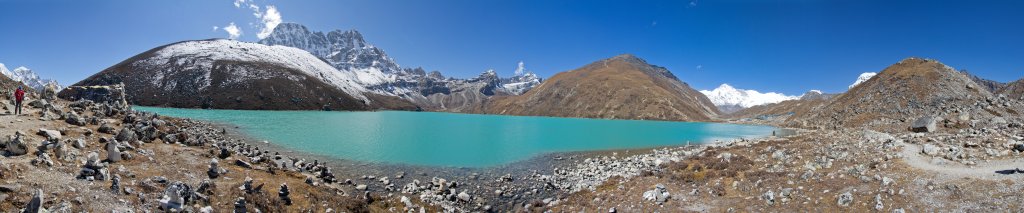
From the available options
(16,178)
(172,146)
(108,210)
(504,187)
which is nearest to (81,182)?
(16,178)

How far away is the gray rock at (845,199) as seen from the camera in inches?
685

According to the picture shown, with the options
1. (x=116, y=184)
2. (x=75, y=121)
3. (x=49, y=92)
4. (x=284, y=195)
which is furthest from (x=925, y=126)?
(x=49, y=92)

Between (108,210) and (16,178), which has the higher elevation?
(16,178)

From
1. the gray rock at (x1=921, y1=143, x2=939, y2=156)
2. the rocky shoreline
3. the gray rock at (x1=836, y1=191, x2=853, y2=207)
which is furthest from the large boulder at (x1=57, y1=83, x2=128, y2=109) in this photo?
the gray rock at (x1=921, y1=143, x2=939, y2=156)

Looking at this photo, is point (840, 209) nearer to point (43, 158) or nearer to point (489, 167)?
point (489, 167)

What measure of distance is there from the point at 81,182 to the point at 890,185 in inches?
1323

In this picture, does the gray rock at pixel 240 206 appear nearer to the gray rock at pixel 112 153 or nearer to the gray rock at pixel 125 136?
the gray rock at pixel 112 153

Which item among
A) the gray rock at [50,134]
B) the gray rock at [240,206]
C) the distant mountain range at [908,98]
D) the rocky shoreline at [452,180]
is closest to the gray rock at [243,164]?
the rocky shoreline at [452,180]

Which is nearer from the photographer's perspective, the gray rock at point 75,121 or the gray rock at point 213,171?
the gray rock at point 213,171

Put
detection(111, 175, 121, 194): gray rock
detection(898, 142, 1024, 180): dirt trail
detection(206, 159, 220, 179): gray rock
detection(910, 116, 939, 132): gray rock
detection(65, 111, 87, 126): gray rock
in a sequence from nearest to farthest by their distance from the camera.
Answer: detection(111, 175, 121, 194): gray rock
detection(898, 142, 1024, 180): dirt trail
detection(206, 159, 220, 179): gray rock
detection(65, 111, 87, 126): gray rock
detection(910, 116, 939, 132): gray rock

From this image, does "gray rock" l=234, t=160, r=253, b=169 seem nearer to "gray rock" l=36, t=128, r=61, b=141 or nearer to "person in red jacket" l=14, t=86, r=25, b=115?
"gray rock" l=36, t=128, r=61, b=141

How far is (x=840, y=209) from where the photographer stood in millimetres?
17094

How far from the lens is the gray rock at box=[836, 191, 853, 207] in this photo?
17.4 m

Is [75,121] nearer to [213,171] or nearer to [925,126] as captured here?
[213,171]
